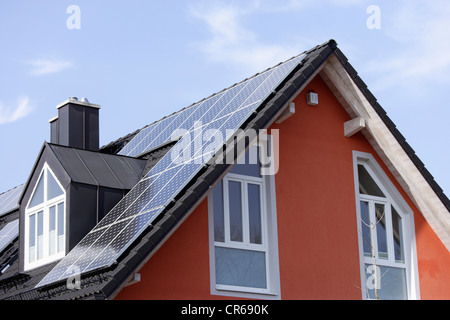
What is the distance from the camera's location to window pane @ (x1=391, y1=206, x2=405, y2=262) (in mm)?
17016

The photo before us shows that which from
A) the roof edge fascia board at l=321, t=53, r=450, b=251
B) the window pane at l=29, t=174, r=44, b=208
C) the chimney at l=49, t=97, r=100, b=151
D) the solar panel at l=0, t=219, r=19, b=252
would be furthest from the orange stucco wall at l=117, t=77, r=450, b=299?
the solar panel at l=0, t=219, r=19, b=252

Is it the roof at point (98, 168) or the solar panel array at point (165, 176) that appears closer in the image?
the solar panel array at point (165, 176)

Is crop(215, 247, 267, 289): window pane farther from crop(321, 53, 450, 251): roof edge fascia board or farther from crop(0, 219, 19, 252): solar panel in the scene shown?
crop(0, 219, 19, 252): solar panel

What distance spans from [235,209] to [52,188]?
343 cm

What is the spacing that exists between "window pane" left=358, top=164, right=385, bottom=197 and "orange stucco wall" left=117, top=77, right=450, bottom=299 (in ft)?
1.19

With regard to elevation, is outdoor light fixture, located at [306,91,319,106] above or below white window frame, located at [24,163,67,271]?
above

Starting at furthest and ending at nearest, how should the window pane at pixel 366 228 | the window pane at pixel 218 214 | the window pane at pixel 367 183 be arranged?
the window pane at pixel 367 183 < the window pane at pixel 366 228 < the window pane at pixel 218 214

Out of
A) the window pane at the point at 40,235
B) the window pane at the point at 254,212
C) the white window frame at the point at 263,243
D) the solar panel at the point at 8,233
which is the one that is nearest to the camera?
the white window frame at the point at 263,243

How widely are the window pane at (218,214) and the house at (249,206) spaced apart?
0.02 m

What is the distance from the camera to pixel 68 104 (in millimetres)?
18359

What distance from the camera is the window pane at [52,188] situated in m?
15.5

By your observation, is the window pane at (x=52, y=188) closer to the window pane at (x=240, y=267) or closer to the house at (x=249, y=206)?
the house at (x=249, y=206)

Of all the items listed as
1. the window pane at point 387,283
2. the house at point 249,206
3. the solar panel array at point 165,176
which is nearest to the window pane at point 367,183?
→ the house at point 249,206
